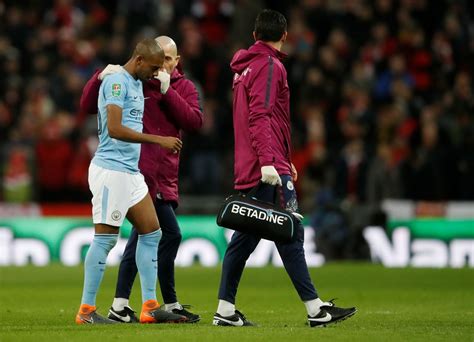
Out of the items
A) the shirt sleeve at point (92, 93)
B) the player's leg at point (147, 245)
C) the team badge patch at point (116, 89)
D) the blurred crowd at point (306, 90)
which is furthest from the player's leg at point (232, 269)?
the blurred crowd at point (306, 90)

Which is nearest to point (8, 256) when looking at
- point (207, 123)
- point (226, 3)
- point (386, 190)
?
point (207, 123)

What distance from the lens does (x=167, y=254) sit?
33.9ft

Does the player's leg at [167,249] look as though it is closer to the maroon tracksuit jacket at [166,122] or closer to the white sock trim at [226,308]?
the maroon tracksuit jacket at [166,122]

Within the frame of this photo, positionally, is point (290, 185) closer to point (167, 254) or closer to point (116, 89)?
point (167, 254)

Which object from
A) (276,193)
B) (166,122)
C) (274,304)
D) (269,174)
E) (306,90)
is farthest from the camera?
(306,90)

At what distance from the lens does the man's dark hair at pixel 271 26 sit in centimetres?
953

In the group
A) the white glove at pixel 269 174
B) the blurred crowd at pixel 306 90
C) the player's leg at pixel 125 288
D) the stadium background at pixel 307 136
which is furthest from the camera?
the blurred crowd at pixel 306 90

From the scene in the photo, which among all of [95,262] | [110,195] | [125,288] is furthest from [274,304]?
[110,195]

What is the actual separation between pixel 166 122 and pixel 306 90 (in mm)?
12151

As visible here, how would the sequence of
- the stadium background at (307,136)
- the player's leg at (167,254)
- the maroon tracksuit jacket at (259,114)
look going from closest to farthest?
the maroon tracksuit jacket at (259,114) < the player's leg at (167,254) < the stadium background at (307,136)

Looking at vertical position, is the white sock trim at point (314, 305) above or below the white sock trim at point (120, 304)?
above

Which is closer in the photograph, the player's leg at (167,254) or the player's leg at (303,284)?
the player's leg at (303,284)

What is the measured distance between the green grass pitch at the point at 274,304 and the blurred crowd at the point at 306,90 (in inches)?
95.9

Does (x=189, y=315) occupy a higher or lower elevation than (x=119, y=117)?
lower
